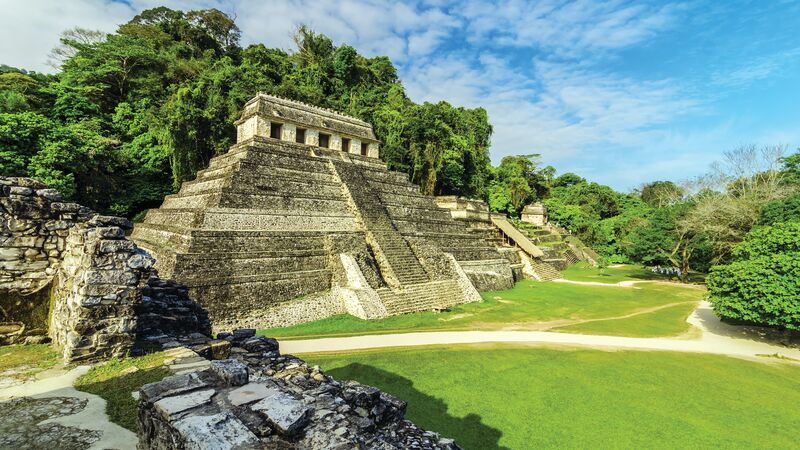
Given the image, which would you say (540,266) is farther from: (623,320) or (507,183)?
(507,183)

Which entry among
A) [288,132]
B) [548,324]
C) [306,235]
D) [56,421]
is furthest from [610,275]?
[56,421]

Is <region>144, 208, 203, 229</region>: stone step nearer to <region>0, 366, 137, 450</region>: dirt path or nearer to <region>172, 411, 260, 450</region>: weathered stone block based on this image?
<region>0, 366, 137, 450</region>: dirt path

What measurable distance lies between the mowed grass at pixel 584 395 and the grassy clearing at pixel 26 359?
5545mm

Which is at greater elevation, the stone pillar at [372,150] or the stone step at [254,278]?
the stone pillar at [372,150]

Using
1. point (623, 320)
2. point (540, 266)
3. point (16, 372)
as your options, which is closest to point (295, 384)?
point (16, 372)

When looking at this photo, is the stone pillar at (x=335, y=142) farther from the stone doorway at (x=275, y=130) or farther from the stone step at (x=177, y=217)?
the stone step at (x=177, y=217)

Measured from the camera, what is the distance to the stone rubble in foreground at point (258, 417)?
3.41 meters

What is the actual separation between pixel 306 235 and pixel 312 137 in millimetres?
8634

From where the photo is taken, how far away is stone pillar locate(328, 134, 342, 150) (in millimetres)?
23703

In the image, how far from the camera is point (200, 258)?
13.0 meters

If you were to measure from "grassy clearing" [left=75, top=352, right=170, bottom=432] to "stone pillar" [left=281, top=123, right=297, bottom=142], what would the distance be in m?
17.2

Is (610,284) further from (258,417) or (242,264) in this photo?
(258,417)

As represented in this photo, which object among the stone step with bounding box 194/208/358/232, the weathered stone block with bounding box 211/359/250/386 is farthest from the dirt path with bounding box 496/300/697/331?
the weathered stone block with bounding box 211/359/250/386

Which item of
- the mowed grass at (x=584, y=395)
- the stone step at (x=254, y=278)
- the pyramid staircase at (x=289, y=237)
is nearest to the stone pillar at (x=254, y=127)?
the pyramid staircase at (x=289, y=237)
